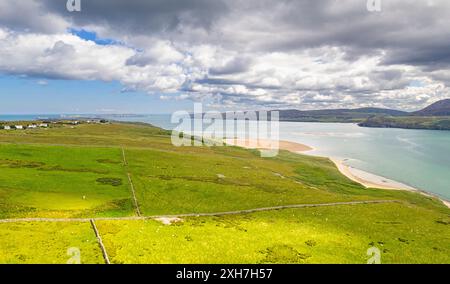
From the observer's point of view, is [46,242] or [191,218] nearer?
[46,242]

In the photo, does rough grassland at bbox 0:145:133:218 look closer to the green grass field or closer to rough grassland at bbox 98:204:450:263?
the green grass field

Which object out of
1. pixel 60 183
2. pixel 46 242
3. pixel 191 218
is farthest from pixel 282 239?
Result: pixel 60 183

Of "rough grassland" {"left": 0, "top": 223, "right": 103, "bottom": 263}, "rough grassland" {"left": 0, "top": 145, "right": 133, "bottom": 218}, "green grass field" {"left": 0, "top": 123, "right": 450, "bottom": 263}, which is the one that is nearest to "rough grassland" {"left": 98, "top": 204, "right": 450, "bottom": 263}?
"green grass field" {"left": 0, "top": 123, "right": 450, "bottom": 263}

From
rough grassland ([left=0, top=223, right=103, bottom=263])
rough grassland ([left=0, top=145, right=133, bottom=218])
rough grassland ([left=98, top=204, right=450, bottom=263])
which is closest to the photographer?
rough grassland ([left=0, top=223, right=103, bottom=263])

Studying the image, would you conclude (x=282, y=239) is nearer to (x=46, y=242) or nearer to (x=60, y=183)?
(x=46, y=242)

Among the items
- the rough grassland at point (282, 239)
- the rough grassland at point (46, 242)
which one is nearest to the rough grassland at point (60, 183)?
the rough grassland at point (46, 242)

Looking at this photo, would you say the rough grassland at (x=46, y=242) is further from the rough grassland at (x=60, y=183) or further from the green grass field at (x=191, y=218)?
the rough grassland at (x=60, y=183)

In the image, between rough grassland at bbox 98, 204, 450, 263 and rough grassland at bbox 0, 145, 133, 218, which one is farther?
rough grassland at bbox 0, 145, 133, 218
